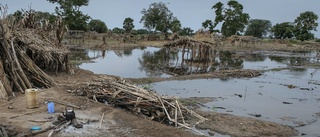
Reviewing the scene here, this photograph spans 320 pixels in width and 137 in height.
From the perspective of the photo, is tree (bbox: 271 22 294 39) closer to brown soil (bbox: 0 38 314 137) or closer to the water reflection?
the water reflection

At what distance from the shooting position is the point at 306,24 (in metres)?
58.7

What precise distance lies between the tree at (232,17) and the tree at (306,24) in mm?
10217

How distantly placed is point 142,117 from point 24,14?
760cm

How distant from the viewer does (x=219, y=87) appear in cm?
1485

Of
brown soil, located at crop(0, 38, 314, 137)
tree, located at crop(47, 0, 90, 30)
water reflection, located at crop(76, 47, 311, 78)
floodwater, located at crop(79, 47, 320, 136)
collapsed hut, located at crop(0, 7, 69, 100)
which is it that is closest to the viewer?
brown soil, located at crop(0, 38, 314, 137)

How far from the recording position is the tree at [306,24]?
58094 millimetres

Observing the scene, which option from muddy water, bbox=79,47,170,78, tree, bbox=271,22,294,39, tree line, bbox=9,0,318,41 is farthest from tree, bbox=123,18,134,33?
muddy water, bbox=79,47,170,78

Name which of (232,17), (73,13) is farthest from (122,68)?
(232,17)

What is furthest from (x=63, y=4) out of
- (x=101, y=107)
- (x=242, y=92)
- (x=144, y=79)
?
(x=101, y=107)

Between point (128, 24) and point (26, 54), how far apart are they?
61657 millimetres

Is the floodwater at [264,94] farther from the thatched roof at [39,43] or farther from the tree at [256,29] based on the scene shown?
the tree at [256,29]

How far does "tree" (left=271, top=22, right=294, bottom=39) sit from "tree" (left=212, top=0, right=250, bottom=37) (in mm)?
10731

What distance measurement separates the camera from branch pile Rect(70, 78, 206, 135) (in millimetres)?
8125

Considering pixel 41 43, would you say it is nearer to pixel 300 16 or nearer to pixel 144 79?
pixel 144 79
